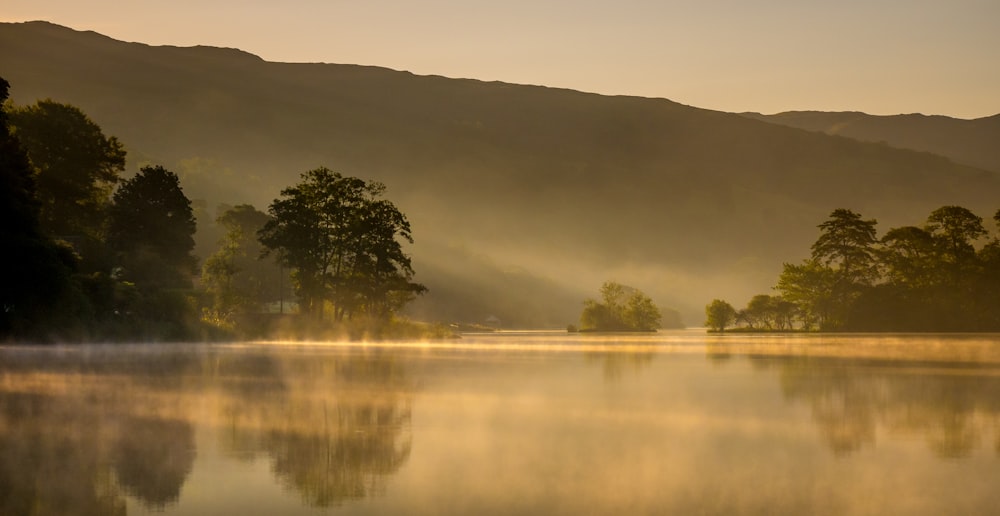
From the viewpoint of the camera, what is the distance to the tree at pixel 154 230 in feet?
294

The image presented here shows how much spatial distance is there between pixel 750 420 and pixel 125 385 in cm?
1561

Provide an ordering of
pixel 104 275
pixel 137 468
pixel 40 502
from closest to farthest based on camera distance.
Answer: pixel 40 502 → pixel 137 468 → pixel 104 275

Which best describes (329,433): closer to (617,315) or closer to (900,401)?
(900,401)

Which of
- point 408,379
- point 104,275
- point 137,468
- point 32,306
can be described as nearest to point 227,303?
point 104,275

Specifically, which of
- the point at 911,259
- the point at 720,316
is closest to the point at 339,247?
the point at 911,259

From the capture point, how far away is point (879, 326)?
108500 millimetres

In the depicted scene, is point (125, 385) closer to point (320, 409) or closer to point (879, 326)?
point (320, 409)

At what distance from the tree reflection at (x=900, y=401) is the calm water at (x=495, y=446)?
82 mm

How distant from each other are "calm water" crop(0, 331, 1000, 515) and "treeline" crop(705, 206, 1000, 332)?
85.0 meters

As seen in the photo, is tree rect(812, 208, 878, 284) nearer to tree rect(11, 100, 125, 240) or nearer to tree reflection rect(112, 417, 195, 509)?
tree rect(11, 100, 125, 240)

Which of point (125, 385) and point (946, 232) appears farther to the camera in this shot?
point (946, 232)

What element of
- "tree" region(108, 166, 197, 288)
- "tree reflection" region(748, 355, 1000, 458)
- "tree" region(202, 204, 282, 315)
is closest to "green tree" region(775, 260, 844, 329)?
"tree" region(202, 204, 282, 315)

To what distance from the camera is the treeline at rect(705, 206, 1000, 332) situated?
10800 cm

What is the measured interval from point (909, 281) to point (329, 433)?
339 ft
